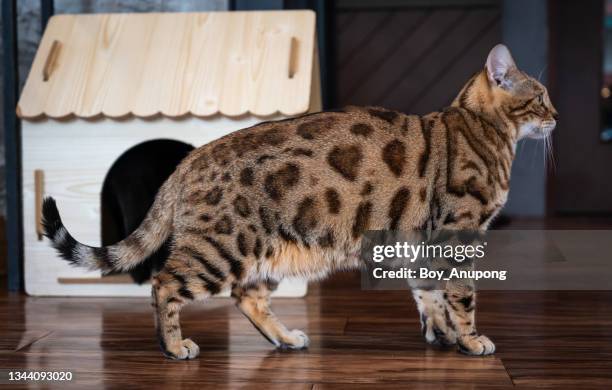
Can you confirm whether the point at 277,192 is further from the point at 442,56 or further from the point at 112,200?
the point at 442,56

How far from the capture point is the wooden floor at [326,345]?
70.2 inches

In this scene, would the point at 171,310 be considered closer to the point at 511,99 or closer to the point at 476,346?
the point at 476,346

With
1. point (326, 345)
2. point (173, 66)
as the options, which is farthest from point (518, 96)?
point (173, 66)

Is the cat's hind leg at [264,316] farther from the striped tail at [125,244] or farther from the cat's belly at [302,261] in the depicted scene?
the striped tail at [125,244]

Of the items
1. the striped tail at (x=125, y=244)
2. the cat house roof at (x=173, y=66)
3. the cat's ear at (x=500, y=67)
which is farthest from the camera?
the cat house roof at (x=173, y=66)

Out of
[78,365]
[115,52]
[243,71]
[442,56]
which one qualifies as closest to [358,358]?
[78,365]

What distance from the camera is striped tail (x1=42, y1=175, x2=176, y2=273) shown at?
193cm

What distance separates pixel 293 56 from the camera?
2865 millimetres

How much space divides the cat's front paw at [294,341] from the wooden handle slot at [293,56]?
1.03m

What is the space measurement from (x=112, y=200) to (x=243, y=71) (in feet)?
2.82

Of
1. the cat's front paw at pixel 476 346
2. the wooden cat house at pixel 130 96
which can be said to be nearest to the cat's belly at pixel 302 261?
the cat's front paw at pixel 476 346

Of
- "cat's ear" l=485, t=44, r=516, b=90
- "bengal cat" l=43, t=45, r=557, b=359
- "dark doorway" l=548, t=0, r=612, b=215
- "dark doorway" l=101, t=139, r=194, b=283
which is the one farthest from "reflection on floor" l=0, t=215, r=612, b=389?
"dark doorway" l=548, t=0, r=612, b=215

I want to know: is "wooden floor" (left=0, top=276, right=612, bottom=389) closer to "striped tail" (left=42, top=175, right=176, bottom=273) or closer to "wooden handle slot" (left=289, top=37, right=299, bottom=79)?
"striped tail" (left=42, top=175, right=176, bottom=273)

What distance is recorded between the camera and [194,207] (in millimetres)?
1943
